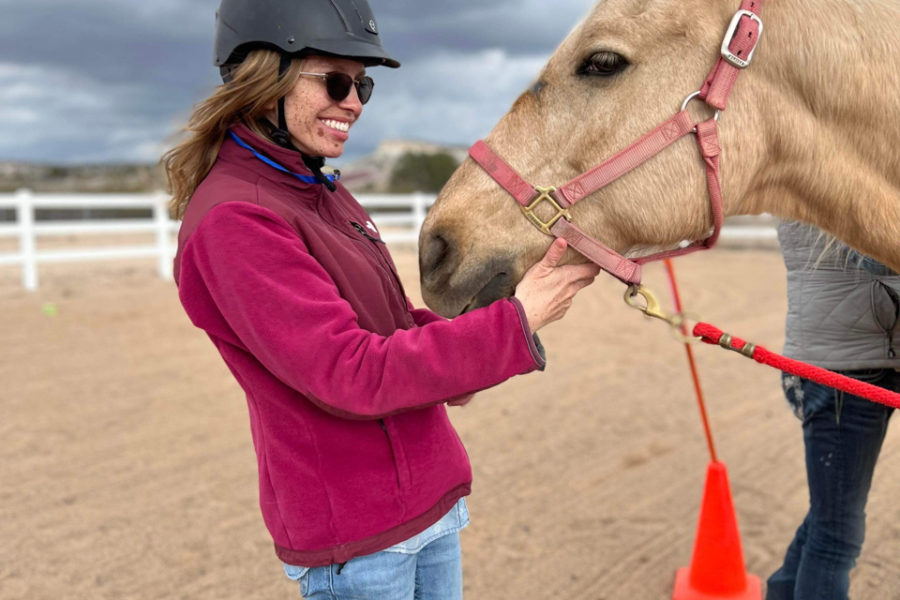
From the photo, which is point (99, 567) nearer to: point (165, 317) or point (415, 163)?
point (165, 317)

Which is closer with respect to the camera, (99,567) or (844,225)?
(844,225)

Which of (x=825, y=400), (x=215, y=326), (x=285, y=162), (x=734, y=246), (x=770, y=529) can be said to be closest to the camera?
(x=215, y=326)

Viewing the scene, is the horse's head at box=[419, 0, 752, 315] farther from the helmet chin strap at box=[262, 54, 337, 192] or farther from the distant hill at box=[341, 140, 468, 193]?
the distant hill at box=[341, 140, 468, 193]

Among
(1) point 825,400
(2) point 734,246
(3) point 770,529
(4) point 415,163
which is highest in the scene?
(1) point 825,400

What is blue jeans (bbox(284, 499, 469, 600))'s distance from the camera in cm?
162

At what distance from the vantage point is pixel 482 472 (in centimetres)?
458

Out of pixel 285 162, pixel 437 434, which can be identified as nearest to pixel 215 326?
pixel 285 162

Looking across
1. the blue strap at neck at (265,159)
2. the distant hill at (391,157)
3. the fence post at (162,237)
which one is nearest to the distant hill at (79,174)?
the distant hill at (391,157)

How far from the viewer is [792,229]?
2461mm

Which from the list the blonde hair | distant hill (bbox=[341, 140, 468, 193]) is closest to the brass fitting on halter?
the blonde hair

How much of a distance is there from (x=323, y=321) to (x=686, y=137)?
1.01m

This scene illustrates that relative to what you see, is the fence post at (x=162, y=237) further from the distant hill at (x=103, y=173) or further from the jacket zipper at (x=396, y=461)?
the distant hill at (x=103, y=173)

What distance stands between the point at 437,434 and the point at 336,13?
3.37ft

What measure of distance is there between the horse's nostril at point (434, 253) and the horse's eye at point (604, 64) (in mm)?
564
